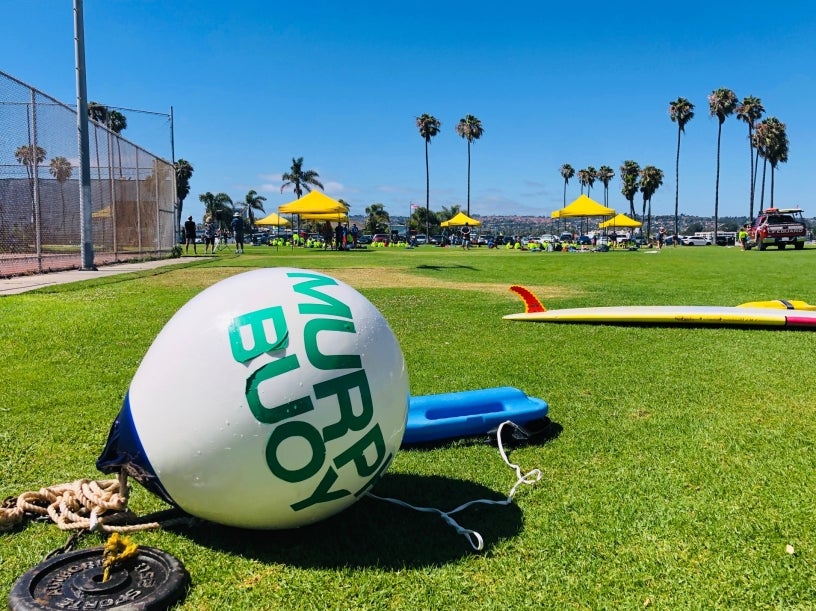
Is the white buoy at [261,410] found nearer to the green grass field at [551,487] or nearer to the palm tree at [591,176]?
the green grass field at [551,487]

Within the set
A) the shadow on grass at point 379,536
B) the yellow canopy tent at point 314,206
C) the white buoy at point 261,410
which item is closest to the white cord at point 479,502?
the shadow on grass at point 379,536

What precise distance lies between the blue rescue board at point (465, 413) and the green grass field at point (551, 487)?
0.11m

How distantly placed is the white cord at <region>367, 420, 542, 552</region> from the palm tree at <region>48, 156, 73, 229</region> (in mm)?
14612

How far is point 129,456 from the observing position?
2.67m

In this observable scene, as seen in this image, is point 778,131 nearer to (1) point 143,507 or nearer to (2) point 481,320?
(2) point 481,320

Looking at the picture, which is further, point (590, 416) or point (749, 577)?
point (590, 416)

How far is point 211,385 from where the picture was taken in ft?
8.27

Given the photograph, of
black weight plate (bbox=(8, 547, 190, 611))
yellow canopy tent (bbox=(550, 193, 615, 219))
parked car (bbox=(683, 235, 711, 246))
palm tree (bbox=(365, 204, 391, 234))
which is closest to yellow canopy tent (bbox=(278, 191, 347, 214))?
yellow canopy tent (bbox=(550, 193, 615, 219))

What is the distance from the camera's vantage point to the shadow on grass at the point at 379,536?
2662mm

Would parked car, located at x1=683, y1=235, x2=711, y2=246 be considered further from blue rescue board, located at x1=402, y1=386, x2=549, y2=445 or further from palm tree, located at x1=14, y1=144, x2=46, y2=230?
blue rescue board, located at x1=402, y1=386, x2=549, y2=445

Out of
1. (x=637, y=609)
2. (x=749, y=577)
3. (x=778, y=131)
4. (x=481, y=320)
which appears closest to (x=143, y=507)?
(x=637, y=609)

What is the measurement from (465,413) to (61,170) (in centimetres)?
1521

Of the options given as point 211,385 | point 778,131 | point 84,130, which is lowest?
point 211,385

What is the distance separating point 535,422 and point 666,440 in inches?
32.7
